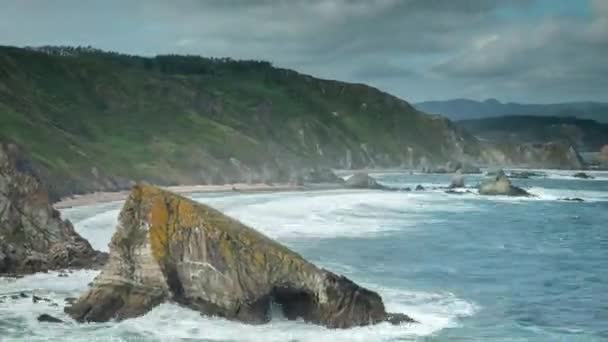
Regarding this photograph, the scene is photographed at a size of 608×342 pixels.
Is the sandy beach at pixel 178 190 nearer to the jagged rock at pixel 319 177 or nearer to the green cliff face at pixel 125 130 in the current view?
the green cliff face at pixel 125 130

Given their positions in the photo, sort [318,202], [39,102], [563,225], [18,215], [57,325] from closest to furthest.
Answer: [57,325]
[18,215]
[563,225]
[318,202]
[39,102]

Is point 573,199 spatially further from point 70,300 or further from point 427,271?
point 70,300

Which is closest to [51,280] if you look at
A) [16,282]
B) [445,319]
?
[16,282]

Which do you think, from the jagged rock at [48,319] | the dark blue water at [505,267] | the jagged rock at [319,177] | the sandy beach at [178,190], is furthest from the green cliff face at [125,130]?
the jagged rock at [48,319]

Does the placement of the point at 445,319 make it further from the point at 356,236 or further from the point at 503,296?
the point at 356,236

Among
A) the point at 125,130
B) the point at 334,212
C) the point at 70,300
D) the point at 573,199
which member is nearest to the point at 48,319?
the point at 70,300

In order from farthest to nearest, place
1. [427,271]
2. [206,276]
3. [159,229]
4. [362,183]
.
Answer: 1. [362,183]
2. [427,271]
3. [159,229]
4. [206,276]

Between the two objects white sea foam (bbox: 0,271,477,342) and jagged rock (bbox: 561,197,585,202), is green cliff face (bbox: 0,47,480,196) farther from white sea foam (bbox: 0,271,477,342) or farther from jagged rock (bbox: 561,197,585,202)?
white sea foam (bbox: 0,271,477,342)

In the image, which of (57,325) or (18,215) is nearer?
(57,325)
